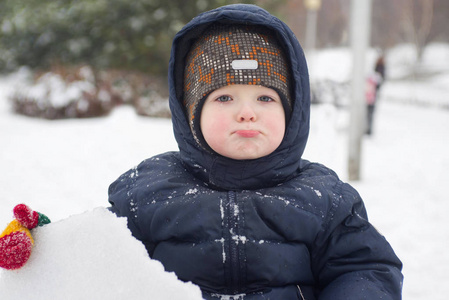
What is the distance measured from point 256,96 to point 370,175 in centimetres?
531

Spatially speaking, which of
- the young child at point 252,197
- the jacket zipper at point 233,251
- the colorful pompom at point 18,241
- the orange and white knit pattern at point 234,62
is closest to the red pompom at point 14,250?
the colorful pompom at point 18,241

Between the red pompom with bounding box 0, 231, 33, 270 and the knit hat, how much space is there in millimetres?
720

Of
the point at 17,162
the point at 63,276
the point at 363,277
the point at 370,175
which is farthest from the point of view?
the point at 370,175

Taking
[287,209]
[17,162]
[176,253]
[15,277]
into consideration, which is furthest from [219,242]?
[17,162]

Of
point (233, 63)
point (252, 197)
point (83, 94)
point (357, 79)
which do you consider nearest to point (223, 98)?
point (233, 63)

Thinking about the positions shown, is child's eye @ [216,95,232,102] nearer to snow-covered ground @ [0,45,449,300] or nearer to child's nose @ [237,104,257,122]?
child's nose @ [237,104,257,122]

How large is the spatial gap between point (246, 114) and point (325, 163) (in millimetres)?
5286

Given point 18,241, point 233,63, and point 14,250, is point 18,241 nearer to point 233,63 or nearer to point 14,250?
point 14,250

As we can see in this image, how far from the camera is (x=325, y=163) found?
21.7 feet

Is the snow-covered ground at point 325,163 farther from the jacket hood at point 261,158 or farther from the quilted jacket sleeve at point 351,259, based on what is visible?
the quilted jacket sleeve at point 351,259

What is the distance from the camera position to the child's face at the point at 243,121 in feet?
5.11

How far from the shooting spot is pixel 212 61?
1643mm

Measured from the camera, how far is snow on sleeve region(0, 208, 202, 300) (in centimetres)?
113

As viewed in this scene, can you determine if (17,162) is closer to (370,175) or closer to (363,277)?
(370,175)
